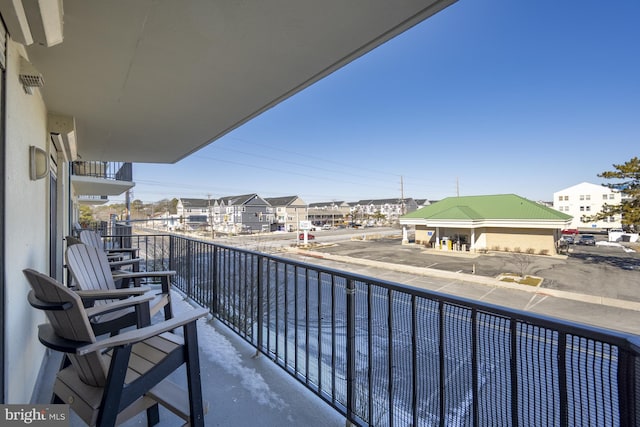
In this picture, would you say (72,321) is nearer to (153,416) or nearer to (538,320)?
(153,416)

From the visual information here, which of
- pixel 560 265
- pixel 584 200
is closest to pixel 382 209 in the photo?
pixel 584 200

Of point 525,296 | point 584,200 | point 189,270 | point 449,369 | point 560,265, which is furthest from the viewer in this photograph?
point 584,200

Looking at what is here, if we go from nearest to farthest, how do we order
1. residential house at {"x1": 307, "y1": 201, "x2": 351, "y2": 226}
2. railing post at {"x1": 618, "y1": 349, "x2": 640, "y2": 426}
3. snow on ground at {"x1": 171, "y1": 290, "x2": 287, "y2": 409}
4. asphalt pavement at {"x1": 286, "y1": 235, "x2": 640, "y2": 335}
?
railing post at {"x1": 618, "y1": 349, "x2": 640, "y2": 426} → snow on ground at {"x1": 171, "y1": 290, "x2": 287, "y2": 409} → asphalt pavement at {"x1": 286, "y1": 235, "x2": 640, "y2": 335} → residential house at {"x1": 307, "y1": 201, "x2": 351, "y2": 226}

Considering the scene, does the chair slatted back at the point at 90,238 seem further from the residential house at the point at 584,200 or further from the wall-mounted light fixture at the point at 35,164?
the residential house at the point at 584,200

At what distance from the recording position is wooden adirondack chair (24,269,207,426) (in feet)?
3.18

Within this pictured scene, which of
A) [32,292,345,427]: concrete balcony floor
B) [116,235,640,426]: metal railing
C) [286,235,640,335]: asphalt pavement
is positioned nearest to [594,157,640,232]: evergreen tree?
[286,235,640,335]: asphalt pavement

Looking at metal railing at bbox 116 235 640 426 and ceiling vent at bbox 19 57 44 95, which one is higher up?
ceiling vent at bbox 19 57 44 95

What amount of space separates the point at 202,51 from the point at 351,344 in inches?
73.9

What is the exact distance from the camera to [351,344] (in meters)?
1.46

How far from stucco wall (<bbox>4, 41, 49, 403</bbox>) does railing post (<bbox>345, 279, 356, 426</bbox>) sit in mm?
1489

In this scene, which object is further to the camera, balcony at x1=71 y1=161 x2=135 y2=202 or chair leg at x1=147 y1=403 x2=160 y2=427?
balcony at x1=71 y1=161 x2=135 y2=202

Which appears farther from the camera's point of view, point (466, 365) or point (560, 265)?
point (560, 265)

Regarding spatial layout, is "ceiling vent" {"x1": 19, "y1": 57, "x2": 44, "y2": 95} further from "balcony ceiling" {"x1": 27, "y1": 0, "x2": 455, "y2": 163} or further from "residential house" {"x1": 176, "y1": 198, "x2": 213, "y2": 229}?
"residential house" {"x1": 176, "y1": 198, "x2": 213, "y2": 229}

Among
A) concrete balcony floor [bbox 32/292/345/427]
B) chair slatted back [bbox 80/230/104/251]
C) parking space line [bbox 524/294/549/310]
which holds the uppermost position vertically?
Result: chair slatted back [bbox 80/230/104/251]
